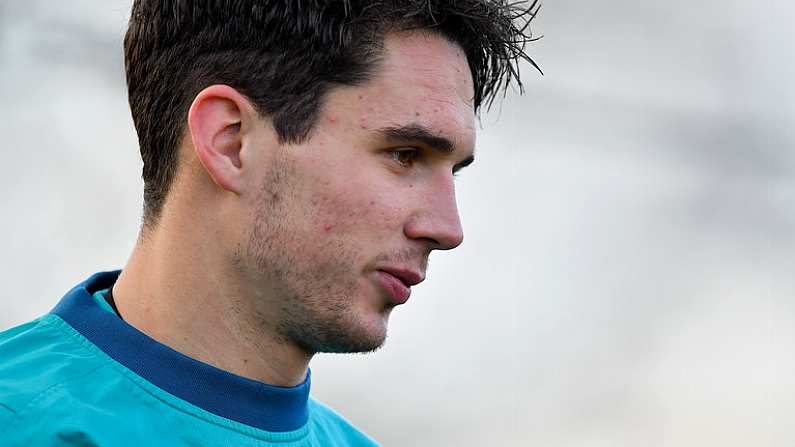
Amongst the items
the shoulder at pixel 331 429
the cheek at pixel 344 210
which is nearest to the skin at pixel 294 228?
the cheek at pixel 344 210

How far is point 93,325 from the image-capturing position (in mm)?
1106

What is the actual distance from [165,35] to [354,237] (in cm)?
33

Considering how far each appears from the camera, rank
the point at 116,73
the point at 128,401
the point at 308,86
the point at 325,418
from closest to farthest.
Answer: the point at 128,401 < the point at 308,86 < the point at 325,418 < the point at 116,73

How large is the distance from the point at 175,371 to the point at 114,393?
2.6 inches

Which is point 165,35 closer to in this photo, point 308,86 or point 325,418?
point 308,86

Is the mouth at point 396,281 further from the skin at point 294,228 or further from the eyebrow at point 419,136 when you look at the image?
the eyebrow at point 419,136

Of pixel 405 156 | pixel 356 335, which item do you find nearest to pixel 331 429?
pixel 356 335

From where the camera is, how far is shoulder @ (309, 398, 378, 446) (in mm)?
1345

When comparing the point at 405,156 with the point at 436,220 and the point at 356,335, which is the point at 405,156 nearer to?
the point at 436,220

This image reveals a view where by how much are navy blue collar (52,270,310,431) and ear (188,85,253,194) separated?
184mm

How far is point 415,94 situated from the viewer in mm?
1143

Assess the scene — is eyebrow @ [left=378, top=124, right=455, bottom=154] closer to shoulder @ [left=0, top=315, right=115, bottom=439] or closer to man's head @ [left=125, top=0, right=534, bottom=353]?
man's head @ [left=125, top=0, right=534, bottom=353]

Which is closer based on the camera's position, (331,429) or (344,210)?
(344,210)

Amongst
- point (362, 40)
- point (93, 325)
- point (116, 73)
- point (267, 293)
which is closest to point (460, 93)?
point (362, 40)
